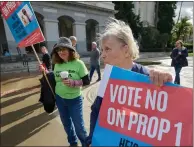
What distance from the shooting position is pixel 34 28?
365cm

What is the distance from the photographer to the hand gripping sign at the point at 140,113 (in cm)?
101

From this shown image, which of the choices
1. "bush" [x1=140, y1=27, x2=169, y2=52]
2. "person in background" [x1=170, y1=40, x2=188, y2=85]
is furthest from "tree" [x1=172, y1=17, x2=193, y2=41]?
"person in background" [x1=170, y1=40, x2=188, y2=85]

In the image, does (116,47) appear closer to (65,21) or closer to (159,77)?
(159,77)

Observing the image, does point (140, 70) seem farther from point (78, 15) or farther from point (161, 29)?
point (161, 29)

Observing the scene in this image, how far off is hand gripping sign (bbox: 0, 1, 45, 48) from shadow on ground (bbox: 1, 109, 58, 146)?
1633mm

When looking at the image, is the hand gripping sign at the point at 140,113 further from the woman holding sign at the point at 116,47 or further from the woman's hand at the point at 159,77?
the woman holding sign at the point at 116,47

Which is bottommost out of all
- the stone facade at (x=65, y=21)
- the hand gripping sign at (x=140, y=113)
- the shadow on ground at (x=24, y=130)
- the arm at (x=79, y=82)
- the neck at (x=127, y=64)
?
the shadow on ground at (x=24, y=130)

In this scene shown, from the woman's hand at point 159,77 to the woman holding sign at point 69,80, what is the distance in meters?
1.79

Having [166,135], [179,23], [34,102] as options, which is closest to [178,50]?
[34,102]

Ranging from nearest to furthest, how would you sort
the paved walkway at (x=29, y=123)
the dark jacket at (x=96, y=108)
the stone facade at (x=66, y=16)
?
1. the dark jacket at (x=96, y=108)
2. the paved walkway at (x=29, y=123)
3. the stone facade at (x=66, y=16)

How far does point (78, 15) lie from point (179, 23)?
25.9m

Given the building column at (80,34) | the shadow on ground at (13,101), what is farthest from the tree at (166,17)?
the shadow on ground at (13,101)

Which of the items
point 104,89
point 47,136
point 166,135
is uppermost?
point 104,89

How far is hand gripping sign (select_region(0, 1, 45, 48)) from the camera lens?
141 inches
